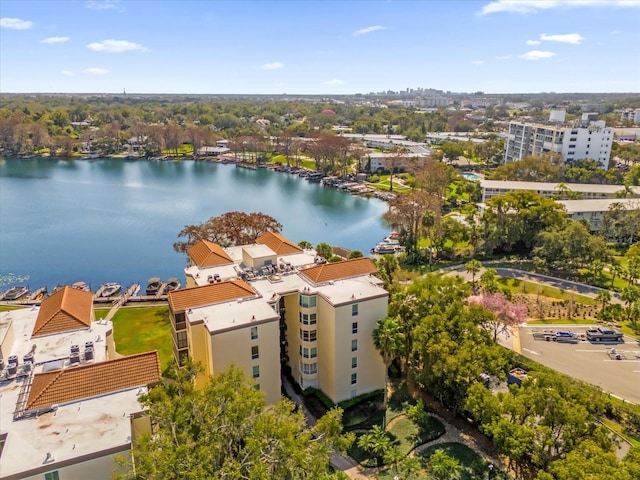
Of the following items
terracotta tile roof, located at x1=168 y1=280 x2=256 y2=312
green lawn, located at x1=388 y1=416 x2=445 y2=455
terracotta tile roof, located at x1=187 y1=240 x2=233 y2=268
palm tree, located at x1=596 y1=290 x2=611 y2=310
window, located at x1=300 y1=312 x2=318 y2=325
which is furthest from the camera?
palm tree, located at x1=596 y1=290 x2=611 y2=310

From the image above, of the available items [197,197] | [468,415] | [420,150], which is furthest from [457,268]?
[420,150]

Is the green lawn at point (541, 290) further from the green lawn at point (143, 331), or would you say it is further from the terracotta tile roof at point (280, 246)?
the green lawn at point (143, 331)

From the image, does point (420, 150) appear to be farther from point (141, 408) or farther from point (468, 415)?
point (141, 408)

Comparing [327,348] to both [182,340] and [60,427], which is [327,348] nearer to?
[182,340]

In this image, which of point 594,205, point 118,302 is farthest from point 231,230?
point 594,205

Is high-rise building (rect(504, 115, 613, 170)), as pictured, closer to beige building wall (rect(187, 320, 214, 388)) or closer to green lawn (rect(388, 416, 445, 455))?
green lawn (rect(388, 416, 445, 455))

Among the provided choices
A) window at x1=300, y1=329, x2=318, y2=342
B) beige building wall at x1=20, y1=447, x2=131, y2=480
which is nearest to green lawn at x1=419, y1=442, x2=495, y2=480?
window at x1=300, y1=329, x2=318, y2=342

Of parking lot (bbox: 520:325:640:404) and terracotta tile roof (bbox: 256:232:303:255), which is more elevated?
terracotta tile roof (bbox: 256:232:303:255)
